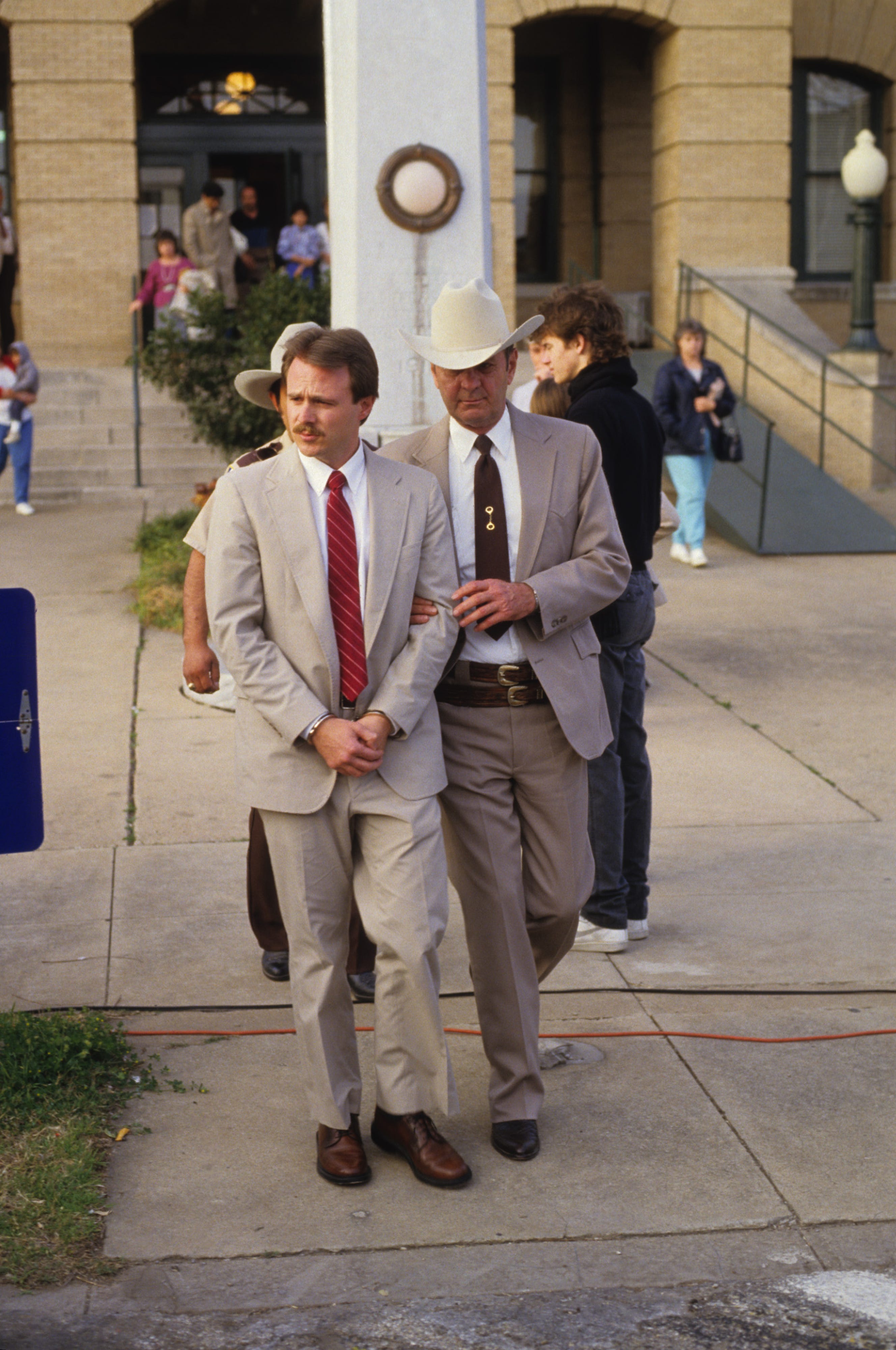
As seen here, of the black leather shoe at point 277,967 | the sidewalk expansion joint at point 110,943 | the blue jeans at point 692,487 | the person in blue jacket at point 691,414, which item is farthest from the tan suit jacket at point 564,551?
the blue jeans at point 692,487

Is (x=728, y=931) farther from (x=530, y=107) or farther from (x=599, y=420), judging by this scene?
(x=530, y=107)

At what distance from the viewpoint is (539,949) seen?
4145 millimetres

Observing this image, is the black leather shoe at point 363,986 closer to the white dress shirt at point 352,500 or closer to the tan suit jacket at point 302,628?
the tan suit jacket at point 302,628

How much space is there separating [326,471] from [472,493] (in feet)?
1.42

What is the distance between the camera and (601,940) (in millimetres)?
5238

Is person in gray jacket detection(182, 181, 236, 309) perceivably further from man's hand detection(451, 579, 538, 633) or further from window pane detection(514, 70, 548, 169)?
man's hand detection(451, 579, 538, 633)

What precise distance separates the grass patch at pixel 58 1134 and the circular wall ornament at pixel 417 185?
590 centimetres

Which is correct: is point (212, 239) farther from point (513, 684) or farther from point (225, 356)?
point (513, 684)

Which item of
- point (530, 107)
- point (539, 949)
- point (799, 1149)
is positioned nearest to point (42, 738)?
point (539, 949)

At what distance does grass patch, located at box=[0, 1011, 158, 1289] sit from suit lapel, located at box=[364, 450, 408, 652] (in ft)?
4.69

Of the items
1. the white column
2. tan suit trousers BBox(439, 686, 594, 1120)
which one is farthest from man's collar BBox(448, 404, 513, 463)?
the white column

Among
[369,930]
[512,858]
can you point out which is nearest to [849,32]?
[512,858]

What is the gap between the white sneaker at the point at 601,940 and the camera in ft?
17.2

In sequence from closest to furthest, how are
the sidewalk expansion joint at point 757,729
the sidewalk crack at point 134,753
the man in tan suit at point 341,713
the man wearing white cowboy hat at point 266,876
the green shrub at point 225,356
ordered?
the man in tan suit at point 341,713
the man wearing white cowboy hat at point 266,876
the sidewalk crack at point 134,753
the sidewalk expansion joint at point 757,729
the green shrub at point 225,356
